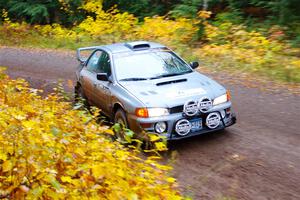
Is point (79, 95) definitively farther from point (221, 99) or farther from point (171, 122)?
point (221, 99)

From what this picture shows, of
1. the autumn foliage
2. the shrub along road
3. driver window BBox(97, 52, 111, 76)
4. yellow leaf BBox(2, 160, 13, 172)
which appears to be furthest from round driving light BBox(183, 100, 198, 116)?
yellow leaf BBox(2, 160, 13, 172)

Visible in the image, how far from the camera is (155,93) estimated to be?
7242 millimetres

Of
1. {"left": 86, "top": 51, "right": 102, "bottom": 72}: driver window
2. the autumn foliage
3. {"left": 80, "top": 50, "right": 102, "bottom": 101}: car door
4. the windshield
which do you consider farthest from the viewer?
{"left": 86, "top": 51, "right": 102, "bottom": 72}: driver window

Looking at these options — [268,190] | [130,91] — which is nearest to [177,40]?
[130,91]

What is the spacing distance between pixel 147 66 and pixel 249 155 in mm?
2662

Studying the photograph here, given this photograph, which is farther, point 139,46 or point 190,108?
point 139,46

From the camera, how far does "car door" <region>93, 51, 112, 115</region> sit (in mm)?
8141

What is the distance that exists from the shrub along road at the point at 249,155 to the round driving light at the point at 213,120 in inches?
13.4

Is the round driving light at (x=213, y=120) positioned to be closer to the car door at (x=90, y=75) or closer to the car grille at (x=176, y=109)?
the car grille at (x=176, y=109)

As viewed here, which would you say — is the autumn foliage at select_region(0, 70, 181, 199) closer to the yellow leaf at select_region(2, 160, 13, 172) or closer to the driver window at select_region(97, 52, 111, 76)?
the yellow leaf at select_region(2, 160, 13, 172)

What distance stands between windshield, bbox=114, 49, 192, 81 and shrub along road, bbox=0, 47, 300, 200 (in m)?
1.21

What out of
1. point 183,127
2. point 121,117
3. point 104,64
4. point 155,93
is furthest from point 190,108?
point 104,64

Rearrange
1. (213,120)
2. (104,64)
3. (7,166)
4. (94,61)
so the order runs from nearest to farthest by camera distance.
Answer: (7,166), (213,120), (104,64), (94,61)

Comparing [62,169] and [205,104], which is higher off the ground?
[62,169]
